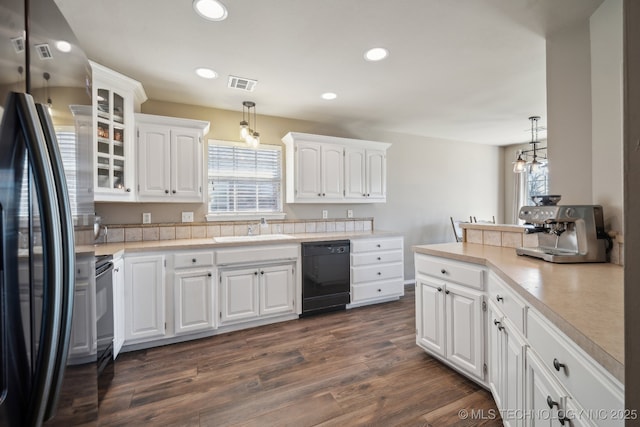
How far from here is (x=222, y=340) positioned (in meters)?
2.64

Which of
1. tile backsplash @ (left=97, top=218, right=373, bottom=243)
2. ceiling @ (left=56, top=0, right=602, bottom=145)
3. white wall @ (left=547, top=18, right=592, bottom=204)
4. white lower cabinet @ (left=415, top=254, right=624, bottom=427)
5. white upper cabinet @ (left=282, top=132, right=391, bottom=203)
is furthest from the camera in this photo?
white upper cabinet @ (left=282, top=132, right=391, bottom=203)

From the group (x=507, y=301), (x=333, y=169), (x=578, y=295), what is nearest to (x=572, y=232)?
(x=507, y=301)

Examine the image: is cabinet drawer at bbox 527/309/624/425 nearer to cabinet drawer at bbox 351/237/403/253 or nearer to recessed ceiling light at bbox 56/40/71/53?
recessed ceiling light at bbox 56/40/71/53

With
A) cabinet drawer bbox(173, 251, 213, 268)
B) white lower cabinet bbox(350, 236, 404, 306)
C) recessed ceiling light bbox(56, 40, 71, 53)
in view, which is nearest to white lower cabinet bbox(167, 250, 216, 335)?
cabinet drawer bbox(173, 251, 213, 268)

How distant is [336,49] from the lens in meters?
2.16

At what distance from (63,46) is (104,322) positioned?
187 cm

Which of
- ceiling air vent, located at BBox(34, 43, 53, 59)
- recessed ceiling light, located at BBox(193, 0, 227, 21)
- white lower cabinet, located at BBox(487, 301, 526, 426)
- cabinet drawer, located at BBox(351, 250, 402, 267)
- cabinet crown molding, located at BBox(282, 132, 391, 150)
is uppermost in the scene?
recessed ceiling light, located at BBox(193, 0, 227, 21)

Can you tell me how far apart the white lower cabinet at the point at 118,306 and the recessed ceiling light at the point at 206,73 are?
176cm

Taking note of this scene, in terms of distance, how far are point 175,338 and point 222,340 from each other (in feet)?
1.41

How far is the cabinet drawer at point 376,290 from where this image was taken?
11.2 ft

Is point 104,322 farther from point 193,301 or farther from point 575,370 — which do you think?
point 575,370

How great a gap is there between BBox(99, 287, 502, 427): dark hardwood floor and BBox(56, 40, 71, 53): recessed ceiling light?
186cm

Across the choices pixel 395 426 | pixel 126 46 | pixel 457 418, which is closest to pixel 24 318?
pixel 395 426

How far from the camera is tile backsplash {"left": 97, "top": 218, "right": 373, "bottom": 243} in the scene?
286 cm
